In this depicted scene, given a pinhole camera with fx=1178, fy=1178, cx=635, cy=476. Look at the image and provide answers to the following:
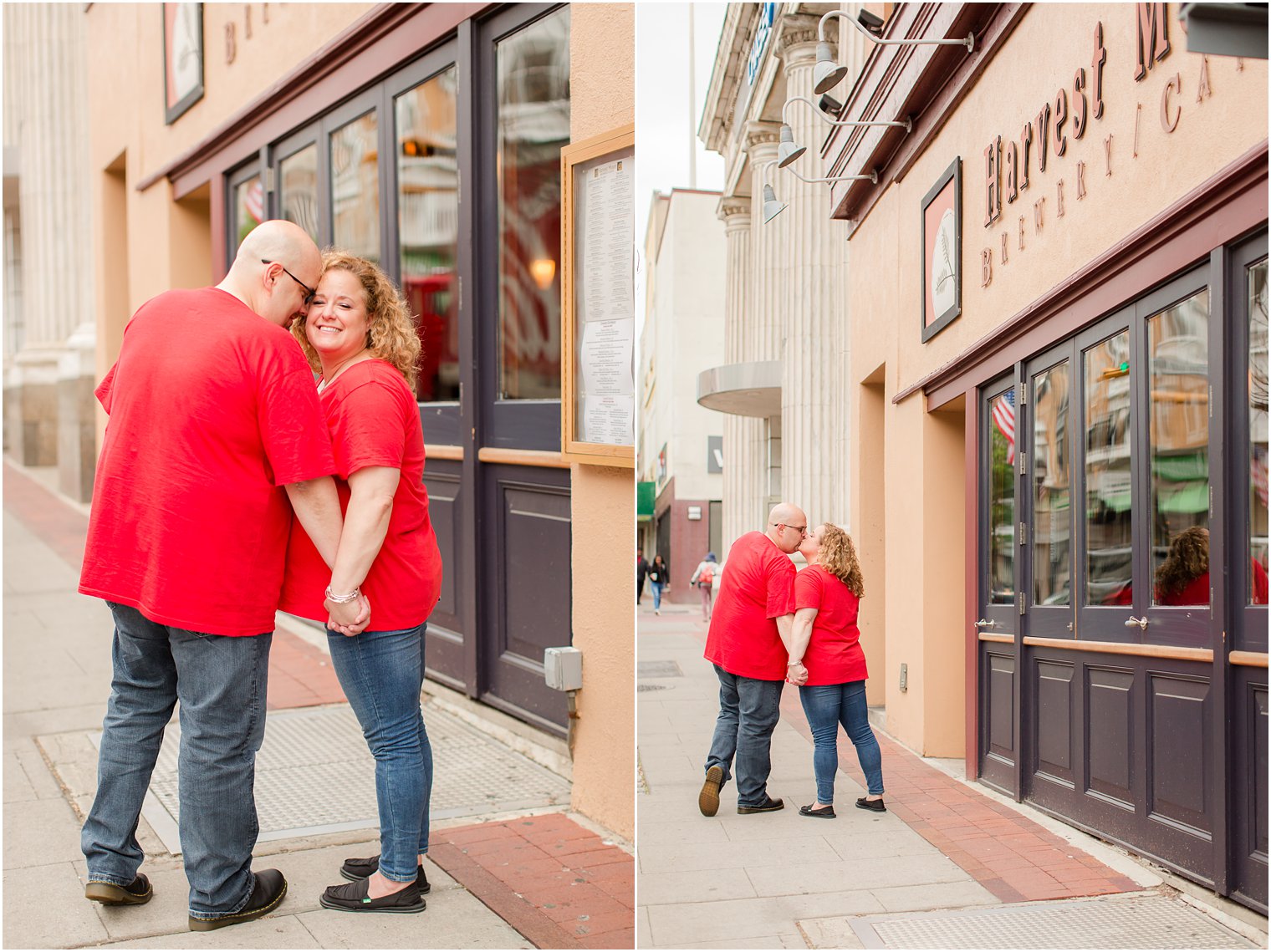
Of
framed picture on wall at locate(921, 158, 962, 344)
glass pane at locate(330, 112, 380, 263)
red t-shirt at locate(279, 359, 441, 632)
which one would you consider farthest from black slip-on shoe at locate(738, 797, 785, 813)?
glass pane at locate(330, 112, 380, 263)

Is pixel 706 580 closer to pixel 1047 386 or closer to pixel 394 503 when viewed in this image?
pixel 1047 386

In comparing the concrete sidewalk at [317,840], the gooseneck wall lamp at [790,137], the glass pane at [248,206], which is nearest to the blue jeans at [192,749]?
the concrete sidewalk at [317,840]

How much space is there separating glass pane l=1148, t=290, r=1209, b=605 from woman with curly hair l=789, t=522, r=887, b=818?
389mm

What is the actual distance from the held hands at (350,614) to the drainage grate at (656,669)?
2.72 ft

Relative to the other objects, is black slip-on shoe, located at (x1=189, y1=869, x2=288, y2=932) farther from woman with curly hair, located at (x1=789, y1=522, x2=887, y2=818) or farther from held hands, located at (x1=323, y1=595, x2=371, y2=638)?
woman with curly hair, located at (x1=789, y1=522, x2=887, y2=818)

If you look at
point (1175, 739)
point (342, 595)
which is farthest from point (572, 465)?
point (1175, 739)

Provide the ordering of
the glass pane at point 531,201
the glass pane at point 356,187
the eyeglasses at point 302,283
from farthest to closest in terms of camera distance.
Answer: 1. the glass pane at point 356,187
2. the glass pane at point 531,201
3. the eyeglasses at point 302,283

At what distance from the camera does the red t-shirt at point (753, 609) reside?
1572 mm

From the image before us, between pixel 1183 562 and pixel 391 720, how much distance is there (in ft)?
5.22

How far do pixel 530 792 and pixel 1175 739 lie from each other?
7.85 feet

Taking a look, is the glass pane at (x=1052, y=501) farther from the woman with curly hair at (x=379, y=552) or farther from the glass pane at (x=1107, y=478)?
the woman with curly hair at (x=379, y=552)

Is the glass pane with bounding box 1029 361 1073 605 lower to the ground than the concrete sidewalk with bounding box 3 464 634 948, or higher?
higher

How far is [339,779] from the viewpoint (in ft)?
11.4

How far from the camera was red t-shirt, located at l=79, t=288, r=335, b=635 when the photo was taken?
→ 2.17 m
